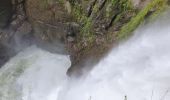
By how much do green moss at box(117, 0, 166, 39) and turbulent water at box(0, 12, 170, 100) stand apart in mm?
228

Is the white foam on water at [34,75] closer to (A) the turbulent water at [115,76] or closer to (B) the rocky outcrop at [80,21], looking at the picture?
(A) the turbulent water at [115,76]

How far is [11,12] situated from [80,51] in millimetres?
2950

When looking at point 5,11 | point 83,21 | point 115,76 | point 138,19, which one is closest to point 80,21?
point 83,21

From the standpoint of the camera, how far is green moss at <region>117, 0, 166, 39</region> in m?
9.79

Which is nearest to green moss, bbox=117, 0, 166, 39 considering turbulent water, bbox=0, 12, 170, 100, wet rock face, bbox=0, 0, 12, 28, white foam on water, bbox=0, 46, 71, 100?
turbulent water, bbox=0, 12, 170, 100

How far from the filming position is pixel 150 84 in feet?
26.3

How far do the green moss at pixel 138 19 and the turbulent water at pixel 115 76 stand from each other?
228 mm

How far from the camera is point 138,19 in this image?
9.91 metres

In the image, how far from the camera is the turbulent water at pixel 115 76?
27.0ft

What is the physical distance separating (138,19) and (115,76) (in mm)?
1697

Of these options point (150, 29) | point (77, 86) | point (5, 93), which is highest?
point (150, 29)

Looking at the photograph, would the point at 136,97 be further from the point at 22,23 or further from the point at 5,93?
the point at 22,23

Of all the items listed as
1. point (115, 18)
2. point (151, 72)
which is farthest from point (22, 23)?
point (151, 72)

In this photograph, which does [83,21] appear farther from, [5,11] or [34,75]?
[5,11]
